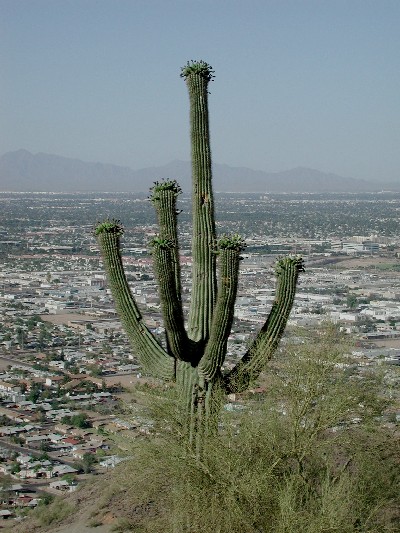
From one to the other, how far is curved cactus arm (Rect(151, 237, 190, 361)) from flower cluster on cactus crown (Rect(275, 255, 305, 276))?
0.95m

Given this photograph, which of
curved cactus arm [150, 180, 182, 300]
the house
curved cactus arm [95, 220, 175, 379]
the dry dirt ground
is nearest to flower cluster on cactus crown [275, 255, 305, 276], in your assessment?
curved cactus arm [150, 180, 182, 300]

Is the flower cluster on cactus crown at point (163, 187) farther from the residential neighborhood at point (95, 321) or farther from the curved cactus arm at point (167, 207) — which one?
the residential neighborhood at point (95, 321)

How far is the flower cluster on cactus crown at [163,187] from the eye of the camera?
29.1 ft

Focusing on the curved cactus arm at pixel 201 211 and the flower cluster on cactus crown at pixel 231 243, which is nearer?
the flower cluster on cactus crown at pixel 231 243

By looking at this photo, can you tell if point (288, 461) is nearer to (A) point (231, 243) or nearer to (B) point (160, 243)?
(A) point (231, 243)

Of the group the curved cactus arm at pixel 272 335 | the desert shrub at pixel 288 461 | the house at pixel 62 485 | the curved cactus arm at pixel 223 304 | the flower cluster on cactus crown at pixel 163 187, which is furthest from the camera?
the house at pixel 62 485

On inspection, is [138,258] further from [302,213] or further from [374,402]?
[302,213]

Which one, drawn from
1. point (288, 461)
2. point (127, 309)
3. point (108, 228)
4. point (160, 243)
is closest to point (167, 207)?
point (108, 228)

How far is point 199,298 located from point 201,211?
2.49ft

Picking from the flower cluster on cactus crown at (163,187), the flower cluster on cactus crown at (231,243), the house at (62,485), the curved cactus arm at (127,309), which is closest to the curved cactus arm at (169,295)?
the curved cactus arm at (127,309)

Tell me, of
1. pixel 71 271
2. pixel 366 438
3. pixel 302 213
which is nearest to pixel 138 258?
pixel 71 271

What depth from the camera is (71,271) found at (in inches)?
2731

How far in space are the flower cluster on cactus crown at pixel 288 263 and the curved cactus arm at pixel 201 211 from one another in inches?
21.9

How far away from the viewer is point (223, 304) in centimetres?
→ 805
